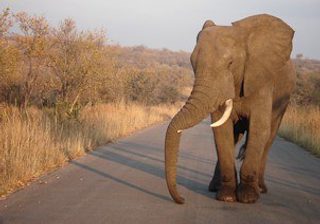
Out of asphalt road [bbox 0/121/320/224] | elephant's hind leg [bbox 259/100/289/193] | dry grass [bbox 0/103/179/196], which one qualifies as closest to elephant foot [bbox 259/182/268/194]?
elephant's hind leg [bbox 259/100/289/193]

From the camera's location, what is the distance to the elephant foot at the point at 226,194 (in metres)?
8.61

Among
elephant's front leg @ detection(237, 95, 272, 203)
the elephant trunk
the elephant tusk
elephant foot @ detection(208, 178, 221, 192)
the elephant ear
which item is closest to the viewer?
the elephant trunk

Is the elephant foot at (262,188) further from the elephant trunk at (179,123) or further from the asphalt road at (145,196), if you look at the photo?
the elephant trunk at (179,123)

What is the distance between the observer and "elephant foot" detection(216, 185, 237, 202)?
28.2 feet

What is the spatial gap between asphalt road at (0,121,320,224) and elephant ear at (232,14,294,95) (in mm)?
1939

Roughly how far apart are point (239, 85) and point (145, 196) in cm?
238

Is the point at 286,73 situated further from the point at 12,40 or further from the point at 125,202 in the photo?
the point at 12,40

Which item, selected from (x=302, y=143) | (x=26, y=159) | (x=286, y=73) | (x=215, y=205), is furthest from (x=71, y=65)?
(x=215, y=205)

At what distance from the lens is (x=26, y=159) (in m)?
10.4

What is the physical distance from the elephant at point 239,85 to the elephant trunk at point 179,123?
1 cm

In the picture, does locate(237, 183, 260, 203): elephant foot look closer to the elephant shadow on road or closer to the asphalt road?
the asphalt road

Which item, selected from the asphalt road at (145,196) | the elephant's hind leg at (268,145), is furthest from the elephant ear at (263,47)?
the asphalt road at (145,196)

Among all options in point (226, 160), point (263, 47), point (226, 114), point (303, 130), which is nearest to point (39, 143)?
point (226, 160)

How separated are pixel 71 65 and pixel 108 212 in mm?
13410
